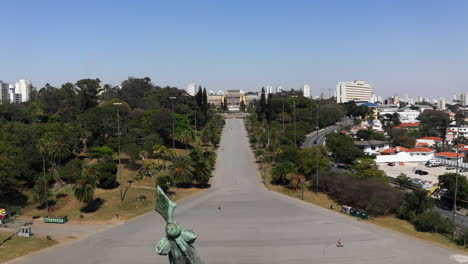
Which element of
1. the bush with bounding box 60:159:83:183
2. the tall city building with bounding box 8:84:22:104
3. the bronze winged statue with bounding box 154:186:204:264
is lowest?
the bush with bounding box 60:159:83:183

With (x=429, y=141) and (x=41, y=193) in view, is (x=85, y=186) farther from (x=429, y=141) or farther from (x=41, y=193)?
(x=429, y=141)

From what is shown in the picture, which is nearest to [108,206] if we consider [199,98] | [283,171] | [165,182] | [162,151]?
[165,182]

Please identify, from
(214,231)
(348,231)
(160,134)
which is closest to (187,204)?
(214,231)

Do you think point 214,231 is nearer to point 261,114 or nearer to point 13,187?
point 13,187

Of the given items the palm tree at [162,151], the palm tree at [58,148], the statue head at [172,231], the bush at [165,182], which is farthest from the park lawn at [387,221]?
the statue head at [172,231]

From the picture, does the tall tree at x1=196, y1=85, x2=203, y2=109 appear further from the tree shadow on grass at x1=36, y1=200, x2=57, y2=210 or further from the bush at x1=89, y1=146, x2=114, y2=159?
the tree shadow on grass at x1=36, y1=200, x2=57, y2=210

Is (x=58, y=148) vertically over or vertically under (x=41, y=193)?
over

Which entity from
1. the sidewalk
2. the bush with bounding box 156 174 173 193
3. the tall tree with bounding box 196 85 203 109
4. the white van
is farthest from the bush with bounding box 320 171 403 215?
the tall tree with bounding box 196 85 203 109
